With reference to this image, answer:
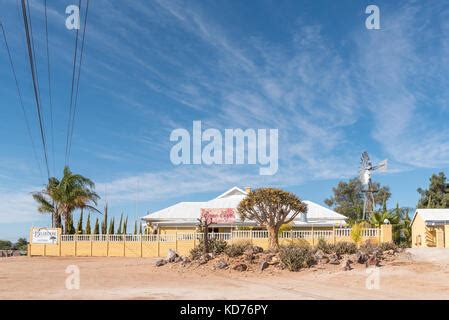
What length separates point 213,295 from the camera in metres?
13.8

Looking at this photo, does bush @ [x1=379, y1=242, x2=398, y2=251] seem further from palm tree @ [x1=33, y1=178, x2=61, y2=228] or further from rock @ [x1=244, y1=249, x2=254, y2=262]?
palm tree @ [x1=33, y1=178, x2=61, y2=228]

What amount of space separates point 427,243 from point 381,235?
24.0ft

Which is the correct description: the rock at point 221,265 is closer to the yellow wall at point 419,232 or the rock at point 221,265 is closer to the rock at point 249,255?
the rock at point 249,255

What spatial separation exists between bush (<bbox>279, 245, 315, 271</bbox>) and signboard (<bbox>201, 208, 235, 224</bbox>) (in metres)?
20.3

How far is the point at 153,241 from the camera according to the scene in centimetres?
3688

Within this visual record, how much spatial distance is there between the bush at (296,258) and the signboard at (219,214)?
20.3 meters

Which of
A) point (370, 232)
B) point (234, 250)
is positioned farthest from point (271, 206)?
point (370, 232)

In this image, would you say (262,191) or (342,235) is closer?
(262,191)

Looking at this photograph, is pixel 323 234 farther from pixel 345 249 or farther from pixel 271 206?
pixel 345 249

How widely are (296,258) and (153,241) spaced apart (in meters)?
18.7

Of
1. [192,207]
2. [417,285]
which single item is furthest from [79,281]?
[192,207]

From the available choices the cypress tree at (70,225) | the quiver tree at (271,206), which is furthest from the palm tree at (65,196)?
the quiver tree at (271,206)

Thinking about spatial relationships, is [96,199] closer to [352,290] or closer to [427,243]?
[427,243]
